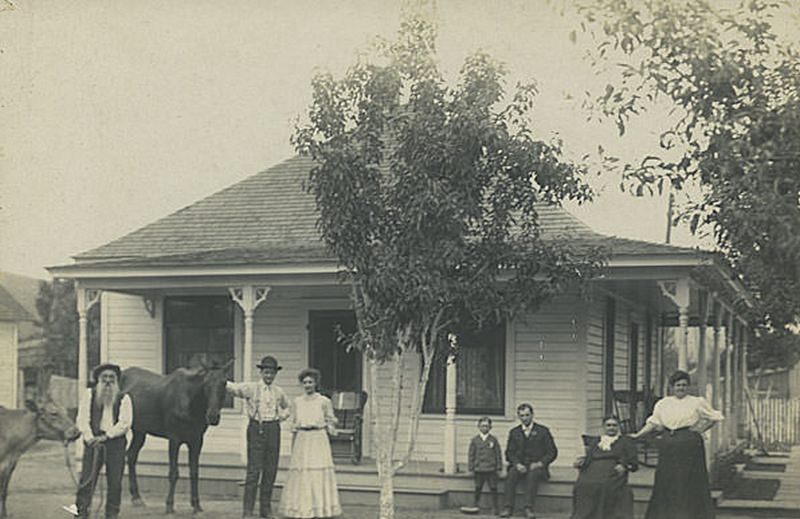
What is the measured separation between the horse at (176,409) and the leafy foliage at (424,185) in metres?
2.09

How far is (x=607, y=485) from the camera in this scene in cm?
1164

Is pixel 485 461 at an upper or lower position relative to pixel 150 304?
lower

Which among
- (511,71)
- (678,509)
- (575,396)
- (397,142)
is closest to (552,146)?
(511,71)

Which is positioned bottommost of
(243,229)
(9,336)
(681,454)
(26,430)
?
(681,454)

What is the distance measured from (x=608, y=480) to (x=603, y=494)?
154 millimetres

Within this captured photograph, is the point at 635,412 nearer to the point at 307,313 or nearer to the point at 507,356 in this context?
the point at 507,356

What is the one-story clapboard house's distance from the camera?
48.9 ft

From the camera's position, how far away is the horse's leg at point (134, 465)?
13.8m

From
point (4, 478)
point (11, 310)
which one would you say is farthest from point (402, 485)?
point (11, 310)

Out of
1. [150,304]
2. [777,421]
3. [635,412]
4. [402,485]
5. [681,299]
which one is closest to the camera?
[681,299]

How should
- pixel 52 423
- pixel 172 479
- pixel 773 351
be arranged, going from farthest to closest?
pixel 773 351 < pixel 172 479 < pixel 52 423

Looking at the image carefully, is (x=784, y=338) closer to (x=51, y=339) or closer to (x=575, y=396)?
(x=575, y=396)

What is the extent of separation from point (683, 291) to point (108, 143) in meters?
8.23

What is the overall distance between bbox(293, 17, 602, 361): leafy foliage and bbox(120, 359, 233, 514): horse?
6.87 feet
